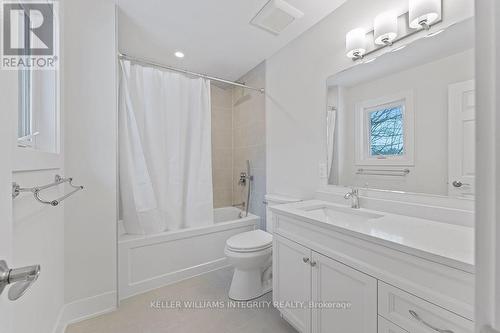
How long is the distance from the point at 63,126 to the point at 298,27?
1996 mm

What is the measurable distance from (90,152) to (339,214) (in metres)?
1.87

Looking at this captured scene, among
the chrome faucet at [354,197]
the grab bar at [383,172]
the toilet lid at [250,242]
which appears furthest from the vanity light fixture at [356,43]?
the toilet lid at [250,242]

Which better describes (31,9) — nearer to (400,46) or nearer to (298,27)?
(298,27)

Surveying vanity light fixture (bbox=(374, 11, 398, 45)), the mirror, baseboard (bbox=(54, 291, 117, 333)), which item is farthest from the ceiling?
baseboard (bbox=(54, 291, 117, 333))

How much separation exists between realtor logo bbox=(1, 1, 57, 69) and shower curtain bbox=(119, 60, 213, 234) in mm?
592

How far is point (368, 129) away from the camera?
1.54 metres

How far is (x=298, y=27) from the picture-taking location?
192 centimetres

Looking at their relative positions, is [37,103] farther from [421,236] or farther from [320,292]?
[421,236]

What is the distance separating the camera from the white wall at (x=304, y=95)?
1.64 meters

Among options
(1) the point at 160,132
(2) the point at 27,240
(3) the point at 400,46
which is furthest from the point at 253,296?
(3) the point at 400,46

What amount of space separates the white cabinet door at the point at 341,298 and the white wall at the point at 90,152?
1521 millimetres

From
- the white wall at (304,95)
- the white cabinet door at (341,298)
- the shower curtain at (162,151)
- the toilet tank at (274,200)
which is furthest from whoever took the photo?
the toilet tank at (274,200)

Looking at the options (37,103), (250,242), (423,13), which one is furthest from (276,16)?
(250,242)

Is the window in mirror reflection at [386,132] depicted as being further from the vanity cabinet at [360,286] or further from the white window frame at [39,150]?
the white window frame at [39,150]
